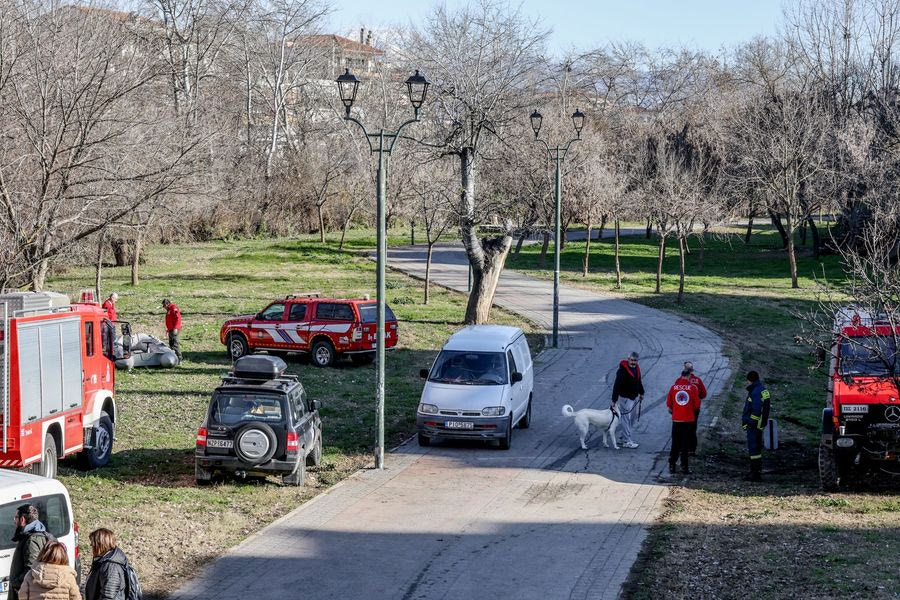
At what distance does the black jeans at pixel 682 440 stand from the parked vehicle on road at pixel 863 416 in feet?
6.80

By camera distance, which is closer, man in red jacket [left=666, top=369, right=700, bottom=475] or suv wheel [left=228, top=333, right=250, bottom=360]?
man in red jacket [left=666, top=369, right=700, bottom=475]

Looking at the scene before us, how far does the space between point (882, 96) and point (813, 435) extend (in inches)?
1540

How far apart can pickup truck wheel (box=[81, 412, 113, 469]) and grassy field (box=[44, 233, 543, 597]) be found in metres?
0.24

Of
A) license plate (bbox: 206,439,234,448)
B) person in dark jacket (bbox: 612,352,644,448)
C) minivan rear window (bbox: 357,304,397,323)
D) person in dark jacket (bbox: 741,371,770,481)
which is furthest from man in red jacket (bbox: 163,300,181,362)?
person in dark jacket (bbox: 741,371,770,481)

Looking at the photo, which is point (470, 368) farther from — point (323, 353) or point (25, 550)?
point (25, 550)

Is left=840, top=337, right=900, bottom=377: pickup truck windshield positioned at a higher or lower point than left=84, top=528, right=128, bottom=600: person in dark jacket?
higher

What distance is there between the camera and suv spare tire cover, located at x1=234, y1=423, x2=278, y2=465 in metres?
14.5

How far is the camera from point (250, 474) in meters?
15.2

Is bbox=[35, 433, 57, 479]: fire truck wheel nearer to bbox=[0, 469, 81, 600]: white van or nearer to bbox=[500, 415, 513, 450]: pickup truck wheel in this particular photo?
bbox=[0, 469, 81, 600]: white van

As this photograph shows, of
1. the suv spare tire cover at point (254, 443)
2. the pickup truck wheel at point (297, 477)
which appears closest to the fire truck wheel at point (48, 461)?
the suv spare tire cover at point (254, 443)

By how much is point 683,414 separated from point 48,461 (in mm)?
9766

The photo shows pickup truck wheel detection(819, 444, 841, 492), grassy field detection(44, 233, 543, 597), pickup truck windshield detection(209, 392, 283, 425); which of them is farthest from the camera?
pickup truck wheel detection(819, 444, 841, 492)

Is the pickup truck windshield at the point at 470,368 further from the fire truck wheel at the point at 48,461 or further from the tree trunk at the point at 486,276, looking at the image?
the tree trunk at the point at 486,276

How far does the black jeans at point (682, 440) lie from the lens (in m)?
16.4
